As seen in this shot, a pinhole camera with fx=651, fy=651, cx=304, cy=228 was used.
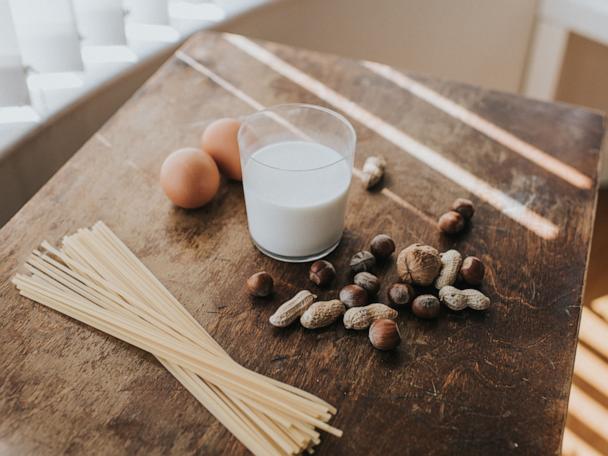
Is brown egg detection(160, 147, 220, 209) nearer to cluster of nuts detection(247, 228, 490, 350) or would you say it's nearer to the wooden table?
the wooden table

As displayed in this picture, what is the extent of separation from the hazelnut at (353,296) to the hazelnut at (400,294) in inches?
1.4

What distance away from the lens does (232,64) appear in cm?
134

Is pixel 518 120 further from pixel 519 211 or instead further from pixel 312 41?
pixel 312 41

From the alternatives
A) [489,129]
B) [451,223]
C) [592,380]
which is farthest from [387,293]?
[592,380]

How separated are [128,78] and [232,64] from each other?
1.01 feet

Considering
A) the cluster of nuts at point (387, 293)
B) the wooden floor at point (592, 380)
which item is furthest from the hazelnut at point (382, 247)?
the wooden floor at point (592, 380)

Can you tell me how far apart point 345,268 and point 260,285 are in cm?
13

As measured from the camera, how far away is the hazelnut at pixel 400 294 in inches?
32.9

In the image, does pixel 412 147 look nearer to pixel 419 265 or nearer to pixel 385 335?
pixel 419 265

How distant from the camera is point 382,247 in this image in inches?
35.8

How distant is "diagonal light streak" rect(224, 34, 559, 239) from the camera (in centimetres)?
100

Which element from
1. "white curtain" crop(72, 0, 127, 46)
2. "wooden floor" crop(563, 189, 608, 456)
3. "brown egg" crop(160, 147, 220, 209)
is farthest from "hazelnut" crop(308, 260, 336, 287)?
"wooden floor" crop(563, 189, 608, 456)

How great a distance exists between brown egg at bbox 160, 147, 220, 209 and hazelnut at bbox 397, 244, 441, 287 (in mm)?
313

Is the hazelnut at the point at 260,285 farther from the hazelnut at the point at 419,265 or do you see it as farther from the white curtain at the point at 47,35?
the white curtain at the point at 47,35
